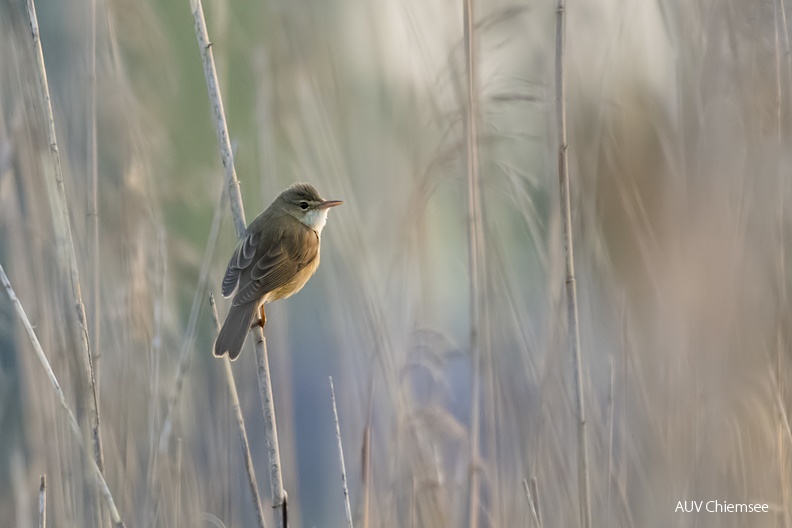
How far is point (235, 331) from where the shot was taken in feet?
6.86

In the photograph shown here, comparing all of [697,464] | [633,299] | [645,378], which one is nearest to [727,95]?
[633,299]

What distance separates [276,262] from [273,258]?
0.06 ft

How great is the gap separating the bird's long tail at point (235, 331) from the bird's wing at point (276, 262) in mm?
53

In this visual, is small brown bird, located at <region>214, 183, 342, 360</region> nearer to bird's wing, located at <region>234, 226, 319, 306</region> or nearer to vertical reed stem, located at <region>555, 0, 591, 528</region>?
bird's wing, located at <region>234, 226, 319, 306</region>

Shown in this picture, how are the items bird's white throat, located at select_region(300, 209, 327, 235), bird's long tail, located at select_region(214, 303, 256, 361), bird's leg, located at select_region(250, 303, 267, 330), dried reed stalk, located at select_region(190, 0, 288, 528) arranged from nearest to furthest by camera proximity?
1. dried reed stalk, located at select_region(190, 0, 288, 528)
2. bird's long tail, located at select_region(214, 303, 256, 361)
3. bird's leg, located at select_region(250, 303, 267, 330)
4. bird's white throat, located at select_region(300, 209, 327, 235)

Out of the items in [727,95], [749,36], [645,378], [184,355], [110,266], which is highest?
[749,36]

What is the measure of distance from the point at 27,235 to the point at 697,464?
1987 millimetres

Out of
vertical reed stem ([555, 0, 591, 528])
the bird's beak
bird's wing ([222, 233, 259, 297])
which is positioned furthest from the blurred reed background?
vertical reed stem ([555, 0, 591, 528])

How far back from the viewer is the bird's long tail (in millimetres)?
1987

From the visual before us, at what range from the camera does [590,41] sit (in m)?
2.60

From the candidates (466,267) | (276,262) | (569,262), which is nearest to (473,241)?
(569,262)

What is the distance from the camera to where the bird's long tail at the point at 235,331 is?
1987mm

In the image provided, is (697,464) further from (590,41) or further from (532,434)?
(590,41)

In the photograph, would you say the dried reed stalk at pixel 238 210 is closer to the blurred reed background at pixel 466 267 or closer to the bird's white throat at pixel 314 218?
the blurred reed background at pixel 466 267
